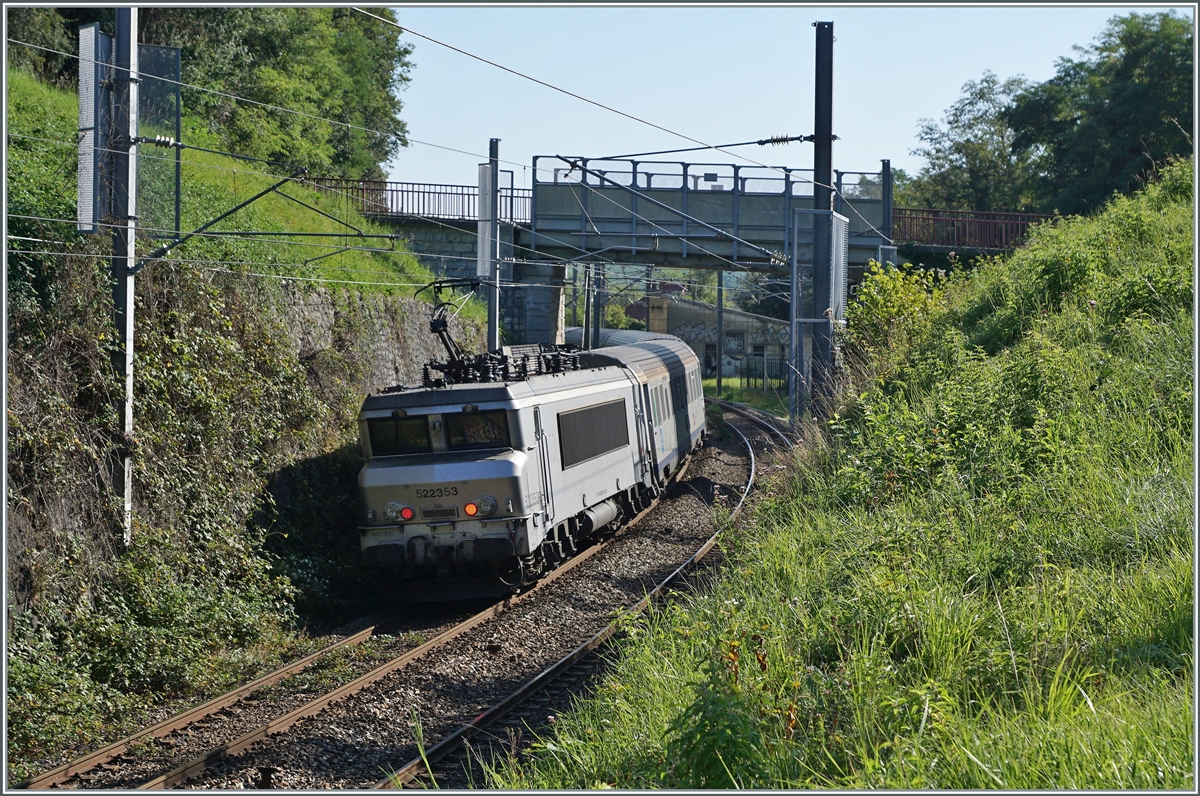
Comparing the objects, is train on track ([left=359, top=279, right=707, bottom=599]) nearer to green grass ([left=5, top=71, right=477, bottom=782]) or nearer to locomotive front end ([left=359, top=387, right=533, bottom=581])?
locomotive front end ([left=359, top=387, right=533, bottom=581])

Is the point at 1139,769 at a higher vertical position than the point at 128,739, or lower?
higher

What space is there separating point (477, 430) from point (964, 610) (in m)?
8.04

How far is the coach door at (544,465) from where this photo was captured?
44.8 ft

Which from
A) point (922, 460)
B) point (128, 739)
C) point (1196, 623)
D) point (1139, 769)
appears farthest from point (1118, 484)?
point (128, 739)

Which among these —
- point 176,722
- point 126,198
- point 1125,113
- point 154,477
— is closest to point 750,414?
point 1125,113

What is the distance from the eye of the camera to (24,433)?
1045 centimetres

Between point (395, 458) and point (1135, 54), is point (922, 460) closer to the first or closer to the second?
point (395, 458)

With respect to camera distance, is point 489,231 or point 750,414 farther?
point 750,414

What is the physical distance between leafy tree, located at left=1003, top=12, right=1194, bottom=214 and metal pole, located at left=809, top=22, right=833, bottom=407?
19681mm

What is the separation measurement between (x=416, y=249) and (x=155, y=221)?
761 inches

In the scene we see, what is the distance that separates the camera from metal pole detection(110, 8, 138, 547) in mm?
11703

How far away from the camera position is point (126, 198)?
12203mm

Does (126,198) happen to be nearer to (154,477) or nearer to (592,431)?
(154,477)

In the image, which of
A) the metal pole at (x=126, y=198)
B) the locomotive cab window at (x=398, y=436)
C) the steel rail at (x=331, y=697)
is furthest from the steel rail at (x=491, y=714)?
the metal pole at (x=126, y=198)
